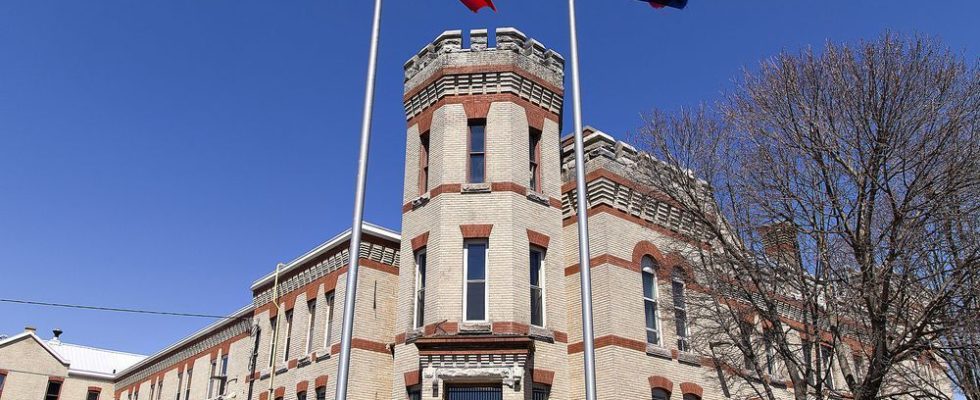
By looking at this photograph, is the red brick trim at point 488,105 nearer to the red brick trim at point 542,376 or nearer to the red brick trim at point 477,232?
the red brick trim at point 477,232

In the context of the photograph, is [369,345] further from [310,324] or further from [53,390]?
[53,390]

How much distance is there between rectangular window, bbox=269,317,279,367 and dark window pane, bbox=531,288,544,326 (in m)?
11.5

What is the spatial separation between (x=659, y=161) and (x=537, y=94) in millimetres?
4599

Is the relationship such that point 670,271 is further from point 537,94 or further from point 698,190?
point 537,94

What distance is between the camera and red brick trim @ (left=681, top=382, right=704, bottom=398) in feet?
70.4

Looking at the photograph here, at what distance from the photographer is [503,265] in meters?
19.5

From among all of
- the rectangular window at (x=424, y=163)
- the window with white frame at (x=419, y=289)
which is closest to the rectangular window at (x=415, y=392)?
the window with white frame at (x=419, y=289)

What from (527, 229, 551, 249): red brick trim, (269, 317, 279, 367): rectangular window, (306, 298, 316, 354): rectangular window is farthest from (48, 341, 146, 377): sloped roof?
(527, 229, 551, 249): red brick trim

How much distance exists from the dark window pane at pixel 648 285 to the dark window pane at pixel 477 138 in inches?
238

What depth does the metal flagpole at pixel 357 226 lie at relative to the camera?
39.5 ft

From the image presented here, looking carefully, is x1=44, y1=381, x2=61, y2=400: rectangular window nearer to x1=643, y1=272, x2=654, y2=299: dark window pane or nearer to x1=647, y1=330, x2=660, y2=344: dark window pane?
x1=643, y1=272, x2=654, y2=299: dark window pane

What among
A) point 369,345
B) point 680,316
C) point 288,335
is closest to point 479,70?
point 369,345

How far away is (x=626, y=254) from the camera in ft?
71.0

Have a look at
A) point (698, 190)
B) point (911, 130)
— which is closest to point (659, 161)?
point (698, 190)
